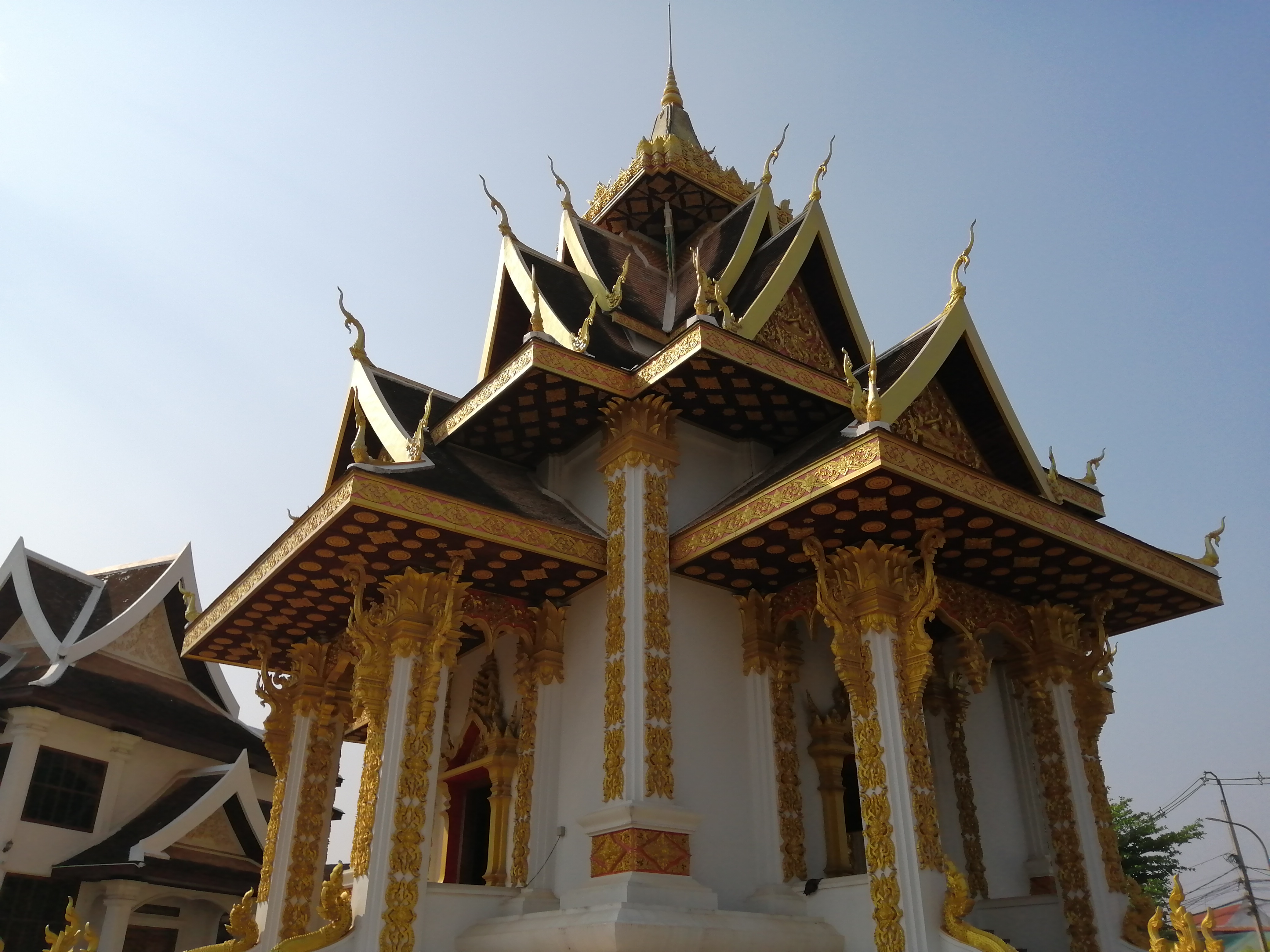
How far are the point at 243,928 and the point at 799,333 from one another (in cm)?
771

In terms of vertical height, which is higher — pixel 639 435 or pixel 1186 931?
pixel 639 435

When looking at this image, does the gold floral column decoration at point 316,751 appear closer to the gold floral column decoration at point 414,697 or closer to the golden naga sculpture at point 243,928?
the golden naga sculpture at point 243,928

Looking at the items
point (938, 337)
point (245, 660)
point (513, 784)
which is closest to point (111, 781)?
point (245, 660)

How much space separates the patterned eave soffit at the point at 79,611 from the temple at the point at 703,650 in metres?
5.40

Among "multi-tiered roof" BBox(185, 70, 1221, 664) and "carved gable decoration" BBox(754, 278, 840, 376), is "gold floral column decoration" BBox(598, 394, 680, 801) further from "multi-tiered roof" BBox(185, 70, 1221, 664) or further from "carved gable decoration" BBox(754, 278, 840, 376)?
"carved gable decoration" BBox(754, 278, 840, 376)

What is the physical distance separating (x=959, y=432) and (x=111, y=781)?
499 inches

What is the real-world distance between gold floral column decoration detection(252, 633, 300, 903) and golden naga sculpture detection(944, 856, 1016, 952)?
259 inches

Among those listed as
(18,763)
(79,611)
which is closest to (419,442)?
(18,763)

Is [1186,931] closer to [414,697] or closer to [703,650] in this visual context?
[703,650]

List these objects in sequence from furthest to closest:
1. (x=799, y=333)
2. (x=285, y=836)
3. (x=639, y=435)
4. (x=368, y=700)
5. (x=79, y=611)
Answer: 1. (x=79, y=611)
2. (x=799, y=333)
3. (x=285, y=836)
4. (x=639, y=435)
5. (x=368, y=700)

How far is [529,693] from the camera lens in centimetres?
892

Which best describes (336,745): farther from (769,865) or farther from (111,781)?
(111,781)

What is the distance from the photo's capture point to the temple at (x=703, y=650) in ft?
23.6

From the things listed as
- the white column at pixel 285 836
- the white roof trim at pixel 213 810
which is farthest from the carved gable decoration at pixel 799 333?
the white roof trim at pixel 213 810
